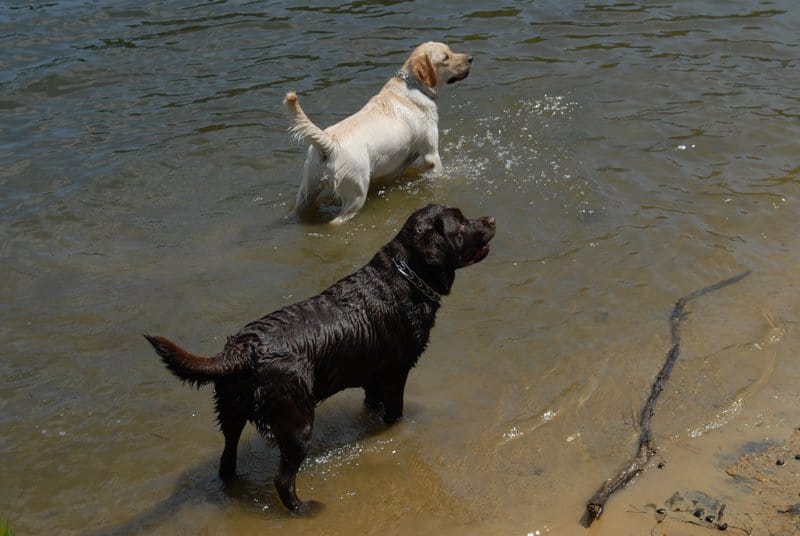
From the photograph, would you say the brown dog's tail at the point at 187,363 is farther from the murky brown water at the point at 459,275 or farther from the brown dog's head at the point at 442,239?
the brown dog's head at the point at 442,239

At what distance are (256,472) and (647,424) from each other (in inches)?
88.7

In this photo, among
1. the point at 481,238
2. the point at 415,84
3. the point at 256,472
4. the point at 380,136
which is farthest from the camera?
the point at 415,84

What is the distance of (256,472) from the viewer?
5.07 metres

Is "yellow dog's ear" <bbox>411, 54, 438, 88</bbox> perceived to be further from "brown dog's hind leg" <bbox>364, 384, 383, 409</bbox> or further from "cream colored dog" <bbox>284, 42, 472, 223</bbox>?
"brown dog's hind leg" <bbox>364, 384, 383, 409</bbox>

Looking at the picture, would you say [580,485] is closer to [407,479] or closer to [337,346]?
[407,479]

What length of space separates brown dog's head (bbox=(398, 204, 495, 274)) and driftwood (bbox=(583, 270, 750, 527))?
135cm

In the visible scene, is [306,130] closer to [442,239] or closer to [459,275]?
[459,275]

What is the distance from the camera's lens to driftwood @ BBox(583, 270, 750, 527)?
175 inches

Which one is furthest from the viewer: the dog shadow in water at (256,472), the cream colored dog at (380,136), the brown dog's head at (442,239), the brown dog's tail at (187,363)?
the cream colored dog at (380,136)

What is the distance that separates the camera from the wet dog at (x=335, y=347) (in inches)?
174

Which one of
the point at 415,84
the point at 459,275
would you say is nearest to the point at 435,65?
the point at 415,84

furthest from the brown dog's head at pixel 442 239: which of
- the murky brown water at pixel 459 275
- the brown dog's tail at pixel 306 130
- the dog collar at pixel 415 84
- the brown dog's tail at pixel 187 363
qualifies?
the dog collar at pixel 415 84

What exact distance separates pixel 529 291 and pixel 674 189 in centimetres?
230

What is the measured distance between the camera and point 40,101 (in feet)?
33.6
